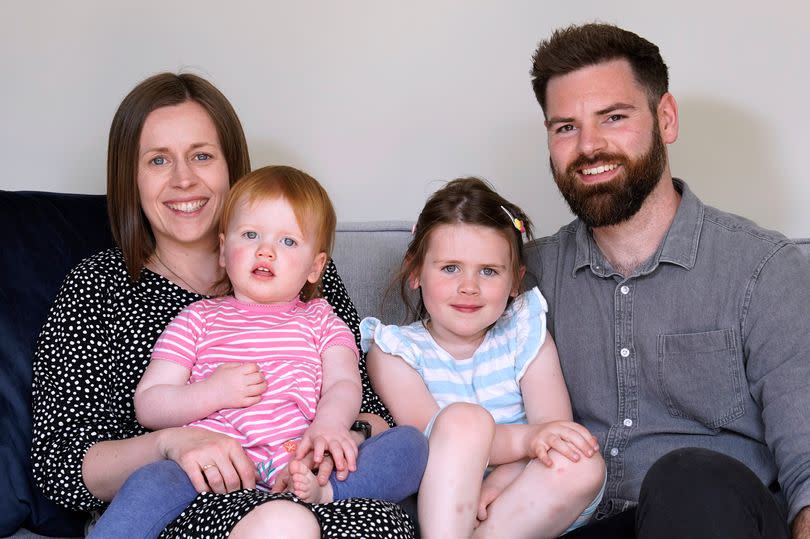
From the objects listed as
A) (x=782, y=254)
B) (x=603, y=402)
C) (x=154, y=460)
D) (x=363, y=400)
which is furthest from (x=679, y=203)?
(x=154, y=460)

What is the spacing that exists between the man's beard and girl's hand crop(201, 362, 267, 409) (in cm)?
78

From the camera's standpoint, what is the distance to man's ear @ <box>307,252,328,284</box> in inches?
80.1

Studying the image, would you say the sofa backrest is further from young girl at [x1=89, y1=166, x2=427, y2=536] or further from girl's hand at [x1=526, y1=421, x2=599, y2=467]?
girl's hand at [x1=526, y1=421, x2=599, y2=467]

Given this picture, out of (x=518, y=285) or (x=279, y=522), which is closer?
(x=279, y=522)

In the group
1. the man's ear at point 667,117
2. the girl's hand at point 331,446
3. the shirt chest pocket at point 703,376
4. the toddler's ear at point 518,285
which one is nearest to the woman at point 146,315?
the girl's hand at point 331,446

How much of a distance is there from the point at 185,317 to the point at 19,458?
41 cm

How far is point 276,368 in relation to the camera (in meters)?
1.92

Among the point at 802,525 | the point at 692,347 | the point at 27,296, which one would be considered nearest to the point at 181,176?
the point at 27,296

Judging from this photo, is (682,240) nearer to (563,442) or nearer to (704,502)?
(563,442)

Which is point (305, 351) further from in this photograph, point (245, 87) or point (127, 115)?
point (245, 87)

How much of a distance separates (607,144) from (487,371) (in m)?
0.53

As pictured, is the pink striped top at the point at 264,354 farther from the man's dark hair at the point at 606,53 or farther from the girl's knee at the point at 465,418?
the man's dark hair at the point at 606,53

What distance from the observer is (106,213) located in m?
2.29

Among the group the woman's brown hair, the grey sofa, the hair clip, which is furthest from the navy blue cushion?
the hair clip
